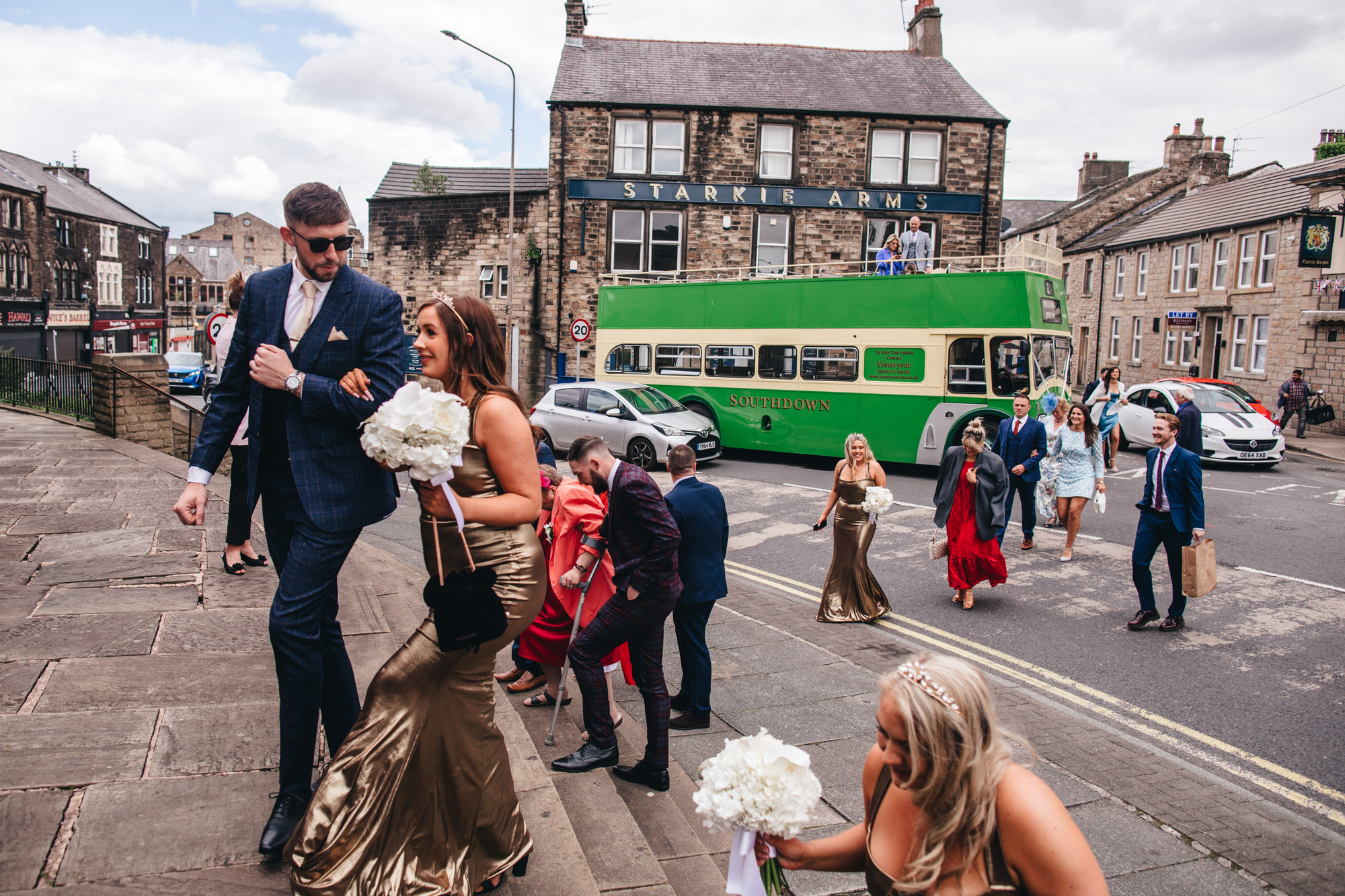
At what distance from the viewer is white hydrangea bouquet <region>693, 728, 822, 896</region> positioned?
2.04m

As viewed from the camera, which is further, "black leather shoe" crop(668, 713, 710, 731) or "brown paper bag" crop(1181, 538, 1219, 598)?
"brown paper bag" crop(1181, 538, 1219, 598)

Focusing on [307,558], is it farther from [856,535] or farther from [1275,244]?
[1275,244]

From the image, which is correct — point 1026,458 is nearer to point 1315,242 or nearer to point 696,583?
point 696,583

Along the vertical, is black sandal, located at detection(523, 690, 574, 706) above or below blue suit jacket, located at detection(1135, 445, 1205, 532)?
below

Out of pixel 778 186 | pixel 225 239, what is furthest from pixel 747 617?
pixel 225 239

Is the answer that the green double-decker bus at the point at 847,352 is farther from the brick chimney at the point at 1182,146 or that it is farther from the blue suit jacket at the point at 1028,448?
the brick chimney at the point at 1182,146

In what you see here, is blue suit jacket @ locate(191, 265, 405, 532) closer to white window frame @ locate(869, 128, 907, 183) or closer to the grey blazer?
the grey blazer

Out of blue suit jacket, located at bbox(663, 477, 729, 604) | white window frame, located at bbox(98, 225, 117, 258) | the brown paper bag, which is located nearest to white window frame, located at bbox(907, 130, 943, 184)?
the brown paper bag

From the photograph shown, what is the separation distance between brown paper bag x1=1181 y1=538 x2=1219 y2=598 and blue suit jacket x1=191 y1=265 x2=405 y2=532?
6.22 meters

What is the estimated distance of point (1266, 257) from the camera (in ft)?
86.2

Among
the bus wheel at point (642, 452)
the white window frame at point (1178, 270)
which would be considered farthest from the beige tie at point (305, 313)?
the white window frame at point (1178, 270)

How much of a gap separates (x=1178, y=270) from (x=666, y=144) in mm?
19359

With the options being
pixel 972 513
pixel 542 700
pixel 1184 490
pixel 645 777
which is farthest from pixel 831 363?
pixel 645 777

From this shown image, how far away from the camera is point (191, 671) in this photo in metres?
4.09
